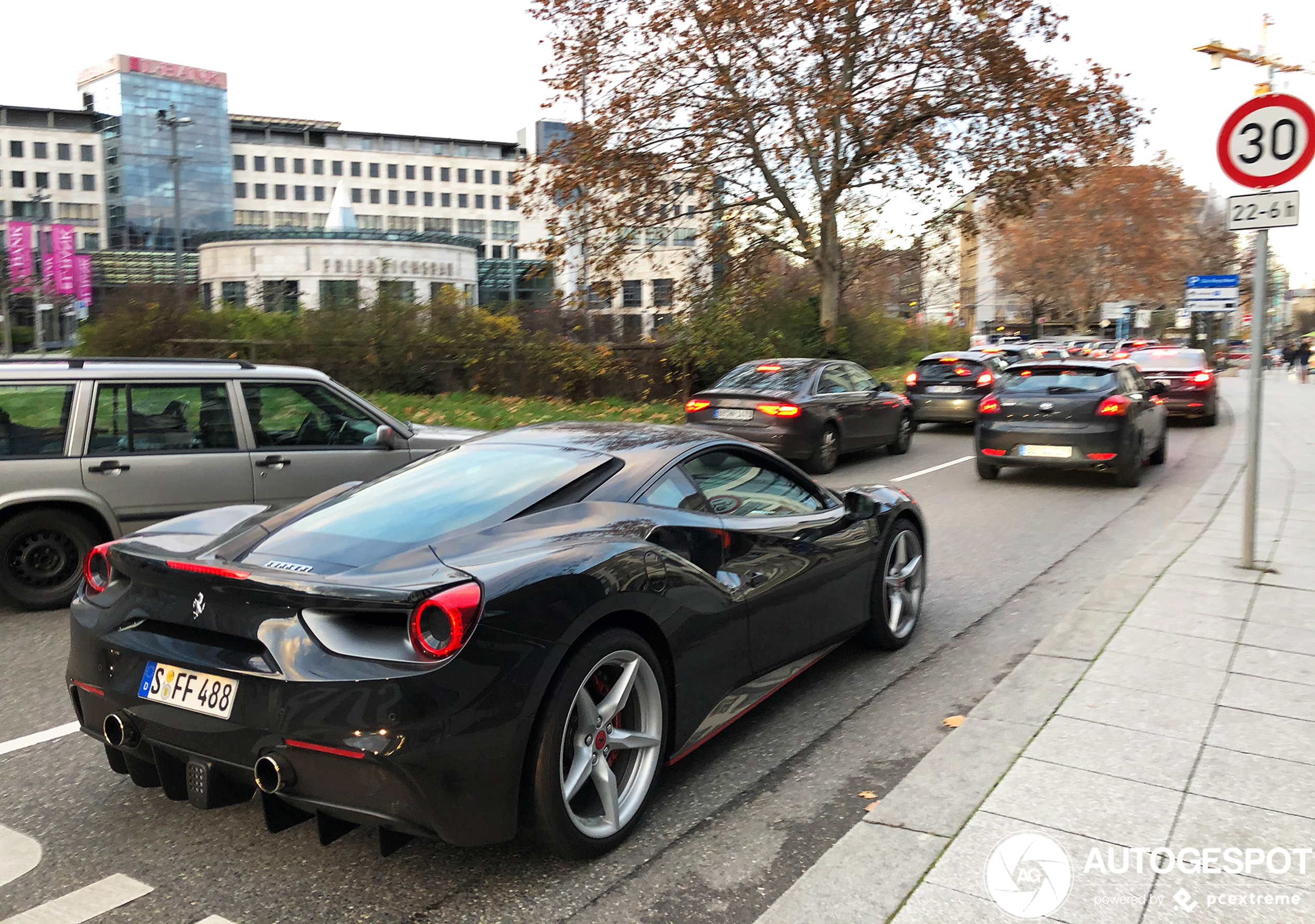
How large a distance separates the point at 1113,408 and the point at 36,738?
11.1 m

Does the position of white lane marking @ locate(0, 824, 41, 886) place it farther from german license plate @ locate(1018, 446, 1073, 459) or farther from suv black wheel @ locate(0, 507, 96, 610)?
german license plate @ locate(1018, 446, 1073, 459)

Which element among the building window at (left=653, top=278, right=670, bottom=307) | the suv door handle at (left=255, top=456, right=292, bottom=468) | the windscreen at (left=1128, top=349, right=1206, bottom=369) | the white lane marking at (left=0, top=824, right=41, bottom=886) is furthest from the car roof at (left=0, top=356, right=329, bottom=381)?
the windscreen at (left=1128, top=349, right=1206, bottom=369)

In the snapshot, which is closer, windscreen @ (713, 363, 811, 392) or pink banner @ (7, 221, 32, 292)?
windscreen @ (713, 363, 811, 392)

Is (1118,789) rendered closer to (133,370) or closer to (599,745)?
(599,745)

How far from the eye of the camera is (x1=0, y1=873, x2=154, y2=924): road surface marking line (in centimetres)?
298

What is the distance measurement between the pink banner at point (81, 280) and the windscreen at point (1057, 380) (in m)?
54.6

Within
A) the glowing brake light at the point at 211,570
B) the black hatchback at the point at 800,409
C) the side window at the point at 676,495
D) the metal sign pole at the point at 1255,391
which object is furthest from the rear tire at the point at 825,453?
the glowing brake light at the point at 211,570

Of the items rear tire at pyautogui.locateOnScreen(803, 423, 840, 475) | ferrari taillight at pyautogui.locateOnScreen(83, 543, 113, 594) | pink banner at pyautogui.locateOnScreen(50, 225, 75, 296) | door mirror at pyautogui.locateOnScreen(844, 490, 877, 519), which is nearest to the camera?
ferrari taillight at pyautogui.locateOnScreen(83, 543, 113, 594)

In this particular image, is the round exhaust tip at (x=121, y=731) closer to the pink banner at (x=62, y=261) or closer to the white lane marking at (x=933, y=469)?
the white lane marking at (x=933, y=469)

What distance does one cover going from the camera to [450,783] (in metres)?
2.89

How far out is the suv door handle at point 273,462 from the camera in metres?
7.23

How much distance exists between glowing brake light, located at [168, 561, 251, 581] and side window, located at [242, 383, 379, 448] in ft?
13.7

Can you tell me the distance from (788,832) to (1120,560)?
18.4 feet

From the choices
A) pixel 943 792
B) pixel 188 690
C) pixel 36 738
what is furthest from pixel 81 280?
pixel 943 792
